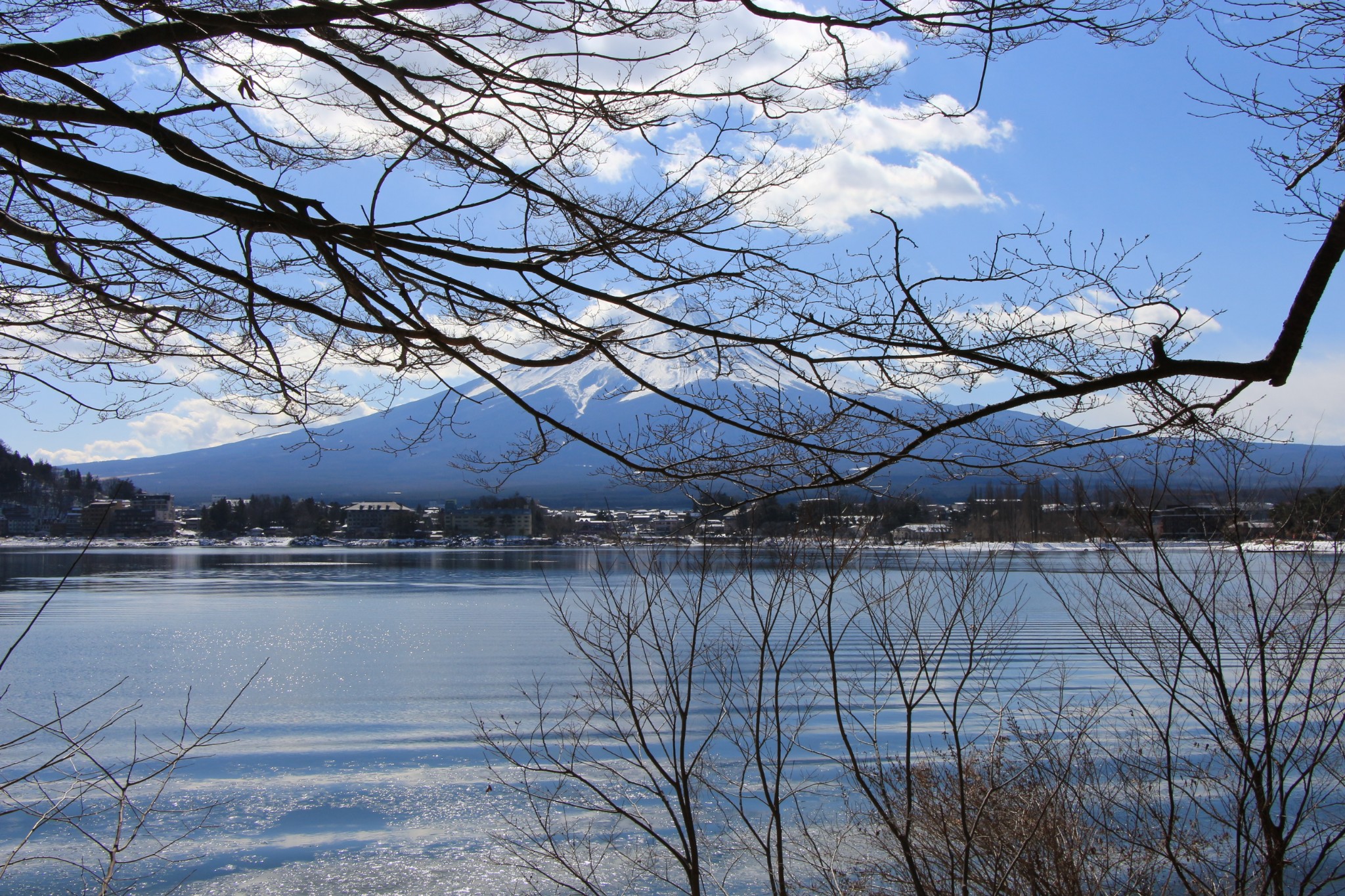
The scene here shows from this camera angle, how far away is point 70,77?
9.25 feet

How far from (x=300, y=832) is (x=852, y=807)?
605 centimetres

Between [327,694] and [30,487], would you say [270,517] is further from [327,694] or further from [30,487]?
[30,487]

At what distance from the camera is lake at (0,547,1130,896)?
9.18m

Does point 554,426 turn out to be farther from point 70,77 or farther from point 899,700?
point 899,700

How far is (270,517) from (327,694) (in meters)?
80.3

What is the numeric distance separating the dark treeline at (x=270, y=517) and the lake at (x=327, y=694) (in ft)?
156

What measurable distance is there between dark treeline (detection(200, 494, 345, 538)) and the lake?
47.4 metres

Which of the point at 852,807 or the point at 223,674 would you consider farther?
the point at 223,674

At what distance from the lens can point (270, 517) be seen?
295 feet

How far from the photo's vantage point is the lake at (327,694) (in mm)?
9180

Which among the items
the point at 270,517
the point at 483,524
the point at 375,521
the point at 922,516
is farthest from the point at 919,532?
the point at 270,517

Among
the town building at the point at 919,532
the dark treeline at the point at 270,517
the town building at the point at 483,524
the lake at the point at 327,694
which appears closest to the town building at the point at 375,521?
the dark treeline at the point at 270,517

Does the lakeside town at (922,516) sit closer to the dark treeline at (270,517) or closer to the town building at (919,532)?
the town building at (919,532)

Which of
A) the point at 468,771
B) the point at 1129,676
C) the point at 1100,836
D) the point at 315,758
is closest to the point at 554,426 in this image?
the point at 1100,836
